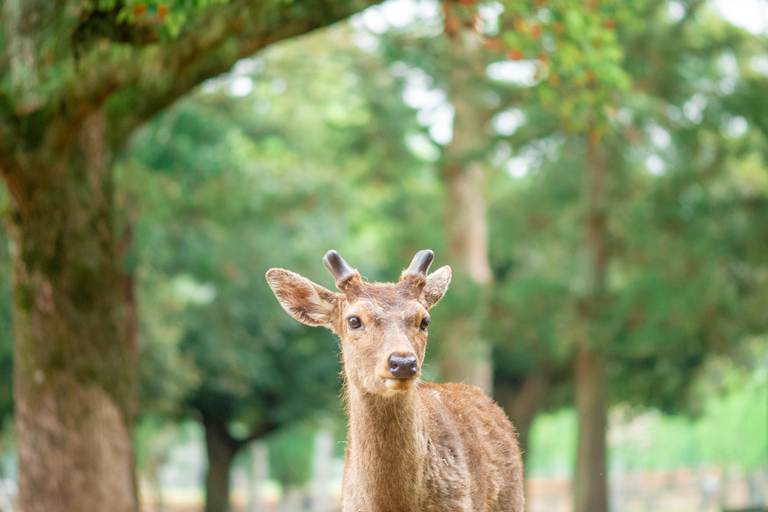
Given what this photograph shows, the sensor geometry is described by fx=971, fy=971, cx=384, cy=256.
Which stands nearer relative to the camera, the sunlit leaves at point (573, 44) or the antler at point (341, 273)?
the antler at point (341, 273)

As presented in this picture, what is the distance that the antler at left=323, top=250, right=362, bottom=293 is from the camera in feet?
20.2

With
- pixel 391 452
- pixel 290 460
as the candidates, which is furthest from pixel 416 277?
pixel 290 460

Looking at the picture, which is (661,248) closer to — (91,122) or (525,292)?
(525,292)

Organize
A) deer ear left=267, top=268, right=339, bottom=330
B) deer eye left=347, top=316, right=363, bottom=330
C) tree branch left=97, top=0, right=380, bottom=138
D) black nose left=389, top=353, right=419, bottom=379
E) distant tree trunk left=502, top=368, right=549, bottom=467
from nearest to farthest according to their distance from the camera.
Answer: black nose left=389, top=353, right=419, bottom=379
deer eye left=347, top=316, right=363, bottom=330
deer ear left=267, top=268, right=339, bottom=330
tree branch left=97, top=0, right=380, bottom=138
distant tree trunk left=502, top=368, right=549, bottom=467

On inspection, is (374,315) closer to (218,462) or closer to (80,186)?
(80,186)

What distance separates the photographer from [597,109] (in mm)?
12141

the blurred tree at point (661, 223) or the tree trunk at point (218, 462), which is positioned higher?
the blurred tree at point (661, 223)

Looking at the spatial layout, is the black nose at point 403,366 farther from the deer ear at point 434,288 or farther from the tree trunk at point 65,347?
the tree trunk at point 65,347

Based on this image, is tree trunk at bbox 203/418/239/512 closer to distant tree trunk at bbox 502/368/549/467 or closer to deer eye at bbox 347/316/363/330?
distant tree trunk at bbox 502/368/549/467

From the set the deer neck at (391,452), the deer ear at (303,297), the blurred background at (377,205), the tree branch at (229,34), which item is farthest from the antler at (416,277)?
the tree branch at (229,34)

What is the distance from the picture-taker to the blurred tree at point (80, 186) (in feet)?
30.1

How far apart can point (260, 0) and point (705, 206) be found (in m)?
12.3

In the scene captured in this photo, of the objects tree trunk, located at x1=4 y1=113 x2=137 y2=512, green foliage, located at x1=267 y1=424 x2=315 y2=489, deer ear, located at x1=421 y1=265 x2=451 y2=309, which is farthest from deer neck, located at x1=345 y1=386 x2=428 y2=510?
green foliage, located at x1=267 y1=424 x2=315 y2=489

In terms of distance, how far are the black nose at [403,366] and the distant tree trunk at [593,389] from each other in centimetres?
1463
